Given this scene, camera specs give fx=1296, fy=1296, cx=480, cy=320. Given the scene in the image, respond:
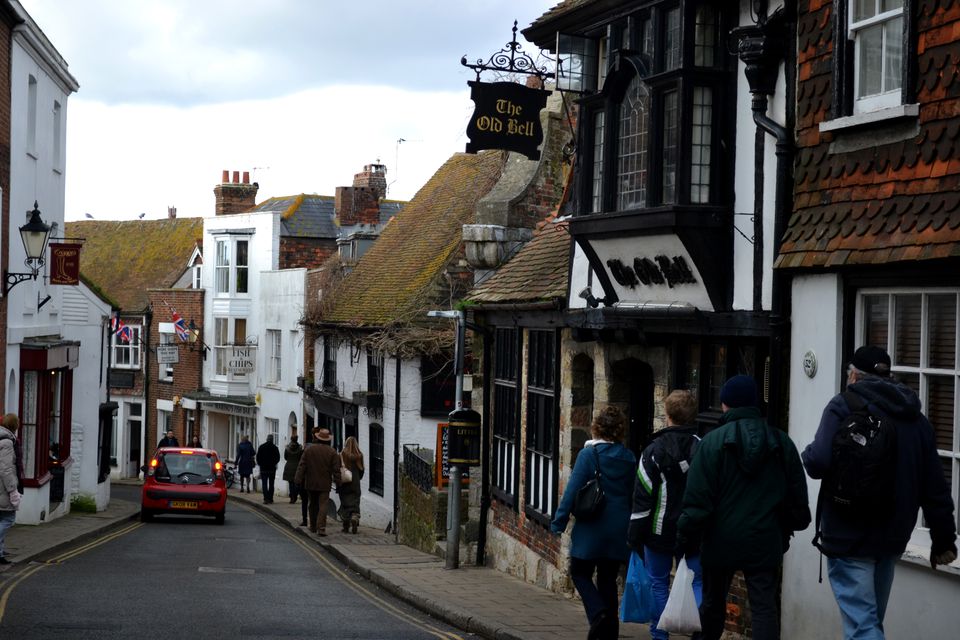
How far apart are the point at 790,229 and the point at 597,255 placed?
333 cm

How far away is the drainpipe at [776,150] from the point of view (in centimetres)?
991

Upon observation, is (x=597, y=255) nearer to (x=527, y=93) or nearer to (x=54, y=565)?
(x=527, y=93)

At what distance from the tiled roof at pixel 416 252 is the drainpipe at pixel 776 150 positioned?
61.3ft

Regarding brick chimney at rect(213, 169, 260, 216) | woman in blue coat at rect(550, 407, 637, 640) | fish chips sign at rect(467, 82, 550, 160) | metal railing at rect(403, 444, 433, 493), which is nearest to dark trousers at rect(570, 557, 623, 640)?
woman in blue coat at rect(550, 407, 637, 640)

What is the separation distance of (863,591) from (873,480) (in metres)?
0.70

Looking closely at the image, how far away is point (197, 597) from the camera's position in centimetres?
1334

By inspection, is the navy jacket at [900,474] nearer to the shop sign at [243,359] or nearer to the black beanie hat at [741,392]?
the black beanie hat at [741,392]

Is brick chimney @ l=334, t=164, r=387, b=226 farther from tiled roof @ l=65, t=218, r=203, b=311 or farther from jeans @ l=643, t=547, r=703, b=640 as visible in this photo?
jeans @ l=643, t=547, r=703, b=640

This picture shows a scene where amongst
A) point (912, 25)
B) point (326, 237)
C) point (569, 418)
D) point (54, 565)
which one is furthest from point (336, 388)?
point (912, 25)

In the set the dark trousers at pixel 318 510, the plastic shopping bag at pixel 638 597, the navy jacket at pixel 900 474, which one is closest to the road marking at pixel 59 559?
the dark trousers at pixel 318 510

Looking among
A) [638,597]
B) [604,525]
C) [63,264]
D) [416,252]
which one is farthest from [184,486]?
[638,597]

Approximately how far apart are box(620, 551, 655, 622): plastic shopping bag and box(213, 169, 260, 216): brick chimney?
43010 mm

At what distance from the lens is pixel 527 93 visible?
16.4 m

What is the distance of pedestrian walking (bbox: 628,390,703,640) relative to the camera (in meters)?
8.66
